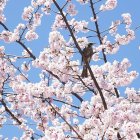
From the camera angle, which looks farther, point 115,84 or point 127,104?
point 115,84

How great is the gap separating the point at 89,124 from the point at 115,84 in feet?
9.11

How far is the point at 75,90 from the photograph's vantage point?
36.5 ft

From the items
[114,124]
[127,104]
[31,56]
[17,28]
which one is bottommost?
[114,124]

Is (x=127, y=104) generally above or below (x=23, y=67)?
below

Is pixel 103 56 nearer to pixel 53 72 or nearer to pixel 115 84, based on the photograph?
pixel 115 84

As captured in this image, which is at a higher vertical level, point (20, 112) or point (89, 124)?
point (20, 112)

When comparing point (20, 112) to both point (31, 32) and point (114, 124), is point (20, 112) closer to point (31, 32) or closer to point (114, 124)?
point (31, 32)

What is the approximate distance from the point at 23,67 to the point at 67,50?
2159 millimetres

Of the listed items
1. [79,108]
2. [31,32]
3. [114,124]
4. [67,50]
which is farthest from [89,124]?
[31,32]

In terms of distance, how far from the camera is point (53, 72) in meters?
11.0

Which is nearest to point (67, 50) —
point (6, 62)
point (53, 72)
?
point (53, 72)

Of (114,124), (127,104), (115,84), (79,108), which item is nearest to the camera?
(114,124)

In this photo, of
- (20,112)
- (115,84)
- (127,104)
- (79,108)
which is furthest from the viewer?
(20,112)

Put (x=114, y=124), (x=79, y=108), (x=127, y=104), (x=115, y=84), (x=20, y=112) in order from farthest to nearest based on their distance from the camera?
(x=20, y=112), (x=115, y=84), (x=79, y=108), (x=127, y=104), (x=114, y=124)
